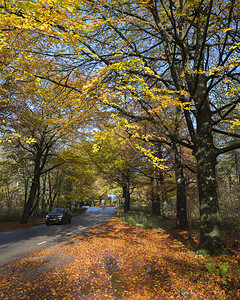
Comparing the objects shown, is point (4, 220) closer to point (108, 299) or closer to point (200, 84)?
point (108, 299)

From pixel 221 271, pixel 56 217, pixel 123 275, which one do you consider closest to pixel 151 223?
pixel 56 217

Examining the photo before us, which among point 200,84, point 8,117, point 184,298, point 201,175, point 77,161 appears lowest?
point 184,298

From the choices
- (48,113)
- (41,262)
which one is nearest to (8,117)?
(48,113)

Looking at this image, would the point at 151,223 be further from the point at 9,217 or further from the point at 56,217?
the point at 9,217

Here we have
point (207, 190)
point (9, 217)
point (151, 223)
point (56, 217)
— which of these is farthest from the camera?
point (9, 217)

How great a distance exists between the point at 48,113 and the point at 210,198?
41.0 ft

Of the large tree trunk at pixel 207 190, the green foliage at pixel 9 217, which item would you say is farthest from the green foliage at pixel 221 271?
the green foliage at pixel 9 217

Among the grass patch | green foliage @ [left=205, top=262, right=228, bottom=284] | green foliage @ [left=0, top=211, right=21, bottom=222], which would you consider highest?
green foliage @ [left=205, top=262, right=228, bottom=284]

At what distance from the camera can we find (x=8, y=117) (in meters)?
13.4

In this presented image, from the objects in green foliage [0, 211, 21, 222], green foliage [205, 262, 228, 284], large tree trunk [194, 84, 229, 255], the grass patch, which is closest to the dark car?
the grass patch

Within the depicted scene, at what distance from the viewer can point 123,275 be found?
508cm

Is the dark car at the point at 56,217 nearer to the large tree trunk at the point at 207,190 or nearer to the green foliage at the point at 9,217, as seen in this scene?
the green foliage at the point at 9,217

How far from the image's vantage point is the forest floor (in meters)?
3.90

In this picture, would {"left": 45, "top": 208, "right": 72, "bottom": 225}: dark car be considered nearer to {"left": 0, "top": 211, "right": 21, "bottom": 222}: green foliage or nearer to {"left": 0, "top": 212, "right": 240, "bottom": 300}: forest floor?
{"left": 0, "top": 211, "right": 21, "bottom": 222}: green foliage
